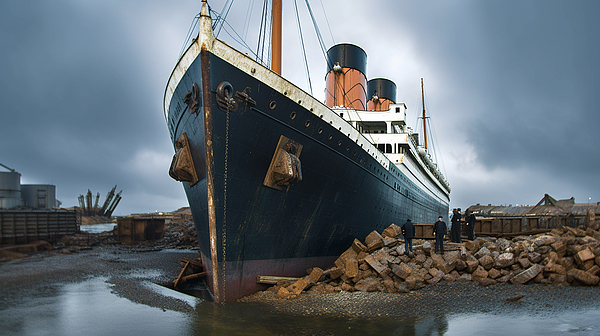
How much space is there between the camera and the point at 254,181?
296 inches

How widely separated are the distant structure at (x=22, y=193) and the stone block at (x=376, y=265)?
36.8m

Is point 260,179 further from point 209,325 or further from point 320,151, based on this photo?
point 209,325

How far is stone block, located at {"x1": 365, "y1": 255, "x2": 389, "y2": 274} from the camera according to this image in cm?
870

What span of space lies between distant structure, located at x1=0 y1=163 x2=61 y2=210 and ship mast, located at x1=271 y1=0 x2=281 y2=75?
34.9 metres

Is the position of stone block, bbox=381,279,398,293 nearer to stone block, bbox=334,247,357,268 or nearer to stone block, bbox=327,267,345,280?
stone block, bbox=327,267,345,280

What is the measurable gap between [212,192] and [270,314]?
296 centimetres

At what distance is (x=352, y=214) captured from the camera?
1062 cm

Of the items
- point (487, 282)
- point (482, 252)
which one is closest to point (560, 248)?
point (482, 252)

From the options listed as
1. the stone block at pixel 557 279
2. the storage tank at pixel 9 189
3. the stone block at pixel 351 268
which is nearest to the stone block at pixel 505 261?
the stone block at pixel 557 279

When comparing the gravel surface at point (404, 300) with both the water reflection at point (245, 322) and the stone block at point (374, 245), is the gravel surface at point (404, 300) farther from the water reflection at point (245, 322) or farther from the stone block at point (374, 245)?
the stone block at point (374, 245)

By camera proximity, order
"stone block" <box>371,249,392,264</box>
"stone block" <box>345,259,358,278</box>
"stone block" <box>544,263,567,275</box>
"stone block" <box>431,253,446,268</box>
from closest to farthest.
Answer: "stone block" <box>544,263,567,275</box> < "stone block" <box>345,259,358,278</box> < "stone block" <box>431,253,446,268</box> < "stone block" <box>371,249,392,264</box>

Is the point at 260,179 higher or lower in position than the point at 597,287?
higher

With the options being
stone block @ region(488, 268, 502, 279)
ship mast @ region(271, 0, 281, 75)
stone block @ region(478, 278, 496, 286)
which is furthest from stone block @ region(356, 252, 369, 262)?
ship mast @ region(271, 0, 281, 75)

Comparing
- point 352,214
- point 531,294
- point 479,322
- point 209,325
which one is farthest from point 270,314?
point 531,294
